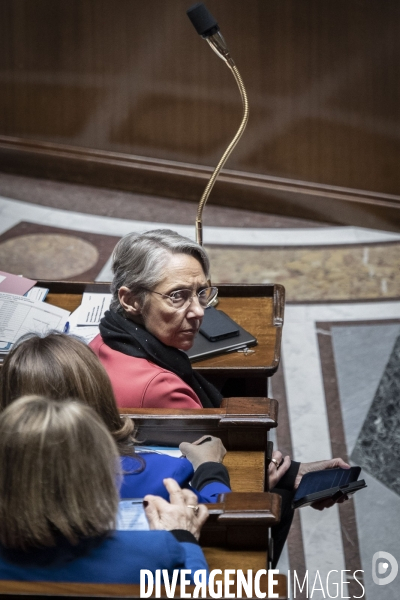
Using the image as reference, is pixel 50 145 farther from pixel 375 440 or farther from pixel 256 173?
pixel 375 440

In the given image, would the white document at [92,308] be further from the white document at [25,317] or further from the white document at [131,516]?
the white document at [131,516]

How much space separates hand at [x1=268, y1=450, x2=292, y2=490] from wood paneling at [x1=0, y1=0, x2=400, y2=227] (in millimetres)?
3328

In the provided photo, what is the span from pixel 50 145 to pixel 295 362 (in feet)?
10.5

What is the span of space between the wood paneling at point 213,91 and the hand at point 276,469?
333cm

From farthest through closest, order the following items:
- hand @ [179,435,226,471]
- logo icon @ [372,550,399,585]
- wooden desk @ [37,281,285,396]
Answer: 1. logo icon @ [372,550,399,585]
2. wooden desk @ [37,281,285,396]
3. hand @ [179,435,226,471]

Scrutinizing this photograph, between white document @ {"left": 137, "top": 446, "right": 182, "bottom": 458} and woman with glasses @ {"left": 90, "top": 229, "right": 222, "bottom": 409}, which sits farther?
woman with glasses @ {"left": 90, "top": 229, "right": 222, "bottom": 409}

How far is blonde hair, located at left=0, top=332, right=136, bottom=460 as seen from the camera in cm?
193

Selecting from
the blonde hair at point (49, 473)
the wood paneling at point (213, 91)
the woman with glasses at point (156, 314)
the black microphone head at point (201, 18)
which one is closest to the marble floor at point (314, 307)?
the wood paneling at point (213, 91)

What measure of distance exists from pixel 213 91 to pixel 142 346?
380cm

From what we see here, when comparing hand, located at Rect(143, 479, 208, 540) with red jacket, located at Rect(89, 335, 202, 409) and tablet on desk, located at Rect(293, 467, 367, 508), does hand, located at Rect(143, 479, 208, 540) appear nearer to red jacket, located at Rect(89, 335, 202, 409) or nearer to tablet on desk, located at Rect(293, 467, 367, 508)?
red jacket, located at Rect(89, 335, 202, 409)

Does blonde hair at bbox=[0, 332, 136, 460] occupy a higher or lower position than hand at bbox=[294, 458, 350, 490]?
higher

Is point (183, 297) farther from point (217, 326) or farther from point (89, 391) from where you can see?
point (89, 391)

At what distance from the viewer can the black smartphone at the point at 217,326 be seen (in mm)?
3041

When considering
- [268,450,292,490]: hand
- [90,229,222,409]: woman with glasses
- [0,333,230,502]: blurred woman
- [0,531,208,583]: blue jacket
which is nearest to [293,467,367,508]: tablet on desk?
[268,450,292,490]: hand
